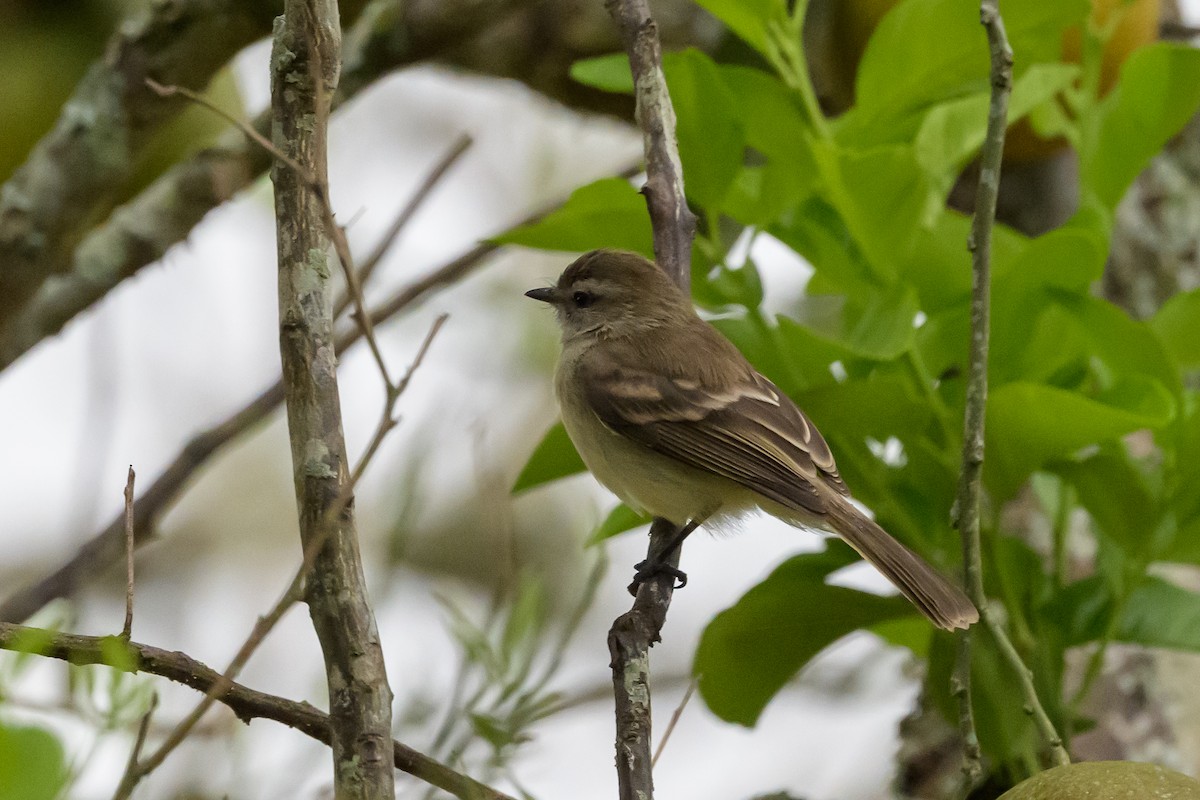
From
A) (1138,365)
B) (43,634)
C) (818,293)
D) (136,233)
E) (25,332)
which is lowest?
(43,634)

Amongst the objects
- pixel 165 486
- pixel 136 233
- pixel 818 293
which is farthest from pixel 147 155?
pixel 818 293

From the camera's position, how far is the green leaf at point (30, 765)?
1688 millimetres

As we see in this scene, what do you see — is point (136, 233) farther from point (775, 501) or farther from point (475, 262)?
point (775, 501)

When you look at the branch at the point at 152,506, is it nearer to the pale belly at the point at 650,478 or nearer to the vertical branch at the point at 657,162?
the vertical branch at the point at 657,162

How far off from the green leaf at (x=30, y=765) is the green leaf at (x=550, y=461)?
180 centimetres

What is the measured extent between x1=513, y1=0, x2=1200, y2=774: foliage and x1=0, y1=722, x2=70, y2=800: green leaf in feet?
5.95

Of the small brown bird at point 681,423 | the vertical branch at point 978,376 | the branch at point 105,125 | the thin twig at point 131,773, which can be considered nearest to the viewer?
the thin twig at point 131,773

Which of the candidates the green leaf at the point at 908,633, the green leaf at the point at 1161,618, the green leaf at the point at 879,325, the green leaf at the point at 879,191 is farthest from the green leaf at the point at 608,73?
the green leaf at the point at 1161,618

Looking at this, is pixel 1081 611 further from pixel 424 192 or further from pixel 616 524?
pixel 424 192

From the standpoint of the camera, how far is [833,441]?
132 inches

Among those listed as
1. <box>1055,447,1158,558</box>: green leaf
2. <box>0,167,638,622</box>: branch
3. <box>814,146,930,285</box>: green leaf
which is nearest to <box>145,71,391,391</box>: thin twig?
<box>0,167,638,622</box>: branch

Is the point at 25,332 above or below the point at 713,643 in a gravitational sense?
above

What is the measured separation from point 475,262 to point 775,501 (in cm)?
113

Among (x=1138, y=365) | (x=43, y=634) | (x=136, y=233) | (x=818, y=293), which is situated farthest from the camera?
(x=136, y=233)
